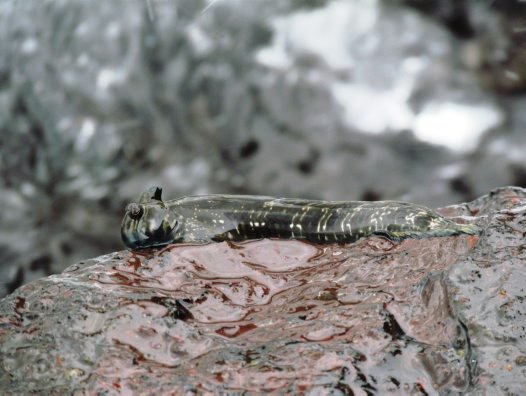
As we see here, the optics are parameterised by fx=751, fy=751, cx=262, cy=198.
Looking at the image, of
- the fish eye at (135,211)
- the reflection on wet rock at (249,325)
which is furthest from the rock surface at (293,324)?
the fish eye at (135,211)

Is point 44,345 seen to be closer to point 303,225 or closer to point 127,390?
point 127,390

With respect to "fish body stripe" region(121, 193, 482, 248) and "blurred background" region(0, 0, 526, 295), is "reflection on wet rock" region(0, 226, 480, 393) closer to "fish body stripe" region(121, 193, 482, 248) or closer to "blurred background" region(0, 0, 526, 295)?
"fish body stripe" region(121, 193, 482, 248)

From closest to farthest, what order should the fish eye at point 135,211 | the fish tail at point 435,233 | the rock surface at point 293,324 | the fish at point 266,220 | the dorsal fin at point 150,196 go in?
the rock surface at point 293,324 < the fish tail at point 435,233 < the fish at point 266,220 < the fish eye at point 135,211 < the dorsal fin at point 150,196

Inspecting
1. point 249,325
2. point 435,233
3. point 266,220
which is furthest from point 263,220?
point 249,325

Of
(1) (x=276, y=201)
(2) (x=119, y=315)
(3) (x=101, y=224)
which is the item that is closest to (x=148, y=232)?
(1) (x=276, y=201)

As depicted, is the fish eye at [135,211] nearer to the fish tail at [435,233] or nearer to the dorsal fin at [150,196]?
the dorsal fin at [150,196]

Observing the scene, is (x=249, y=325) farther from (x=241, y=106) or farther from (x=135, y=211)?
(x=241, y=106)
